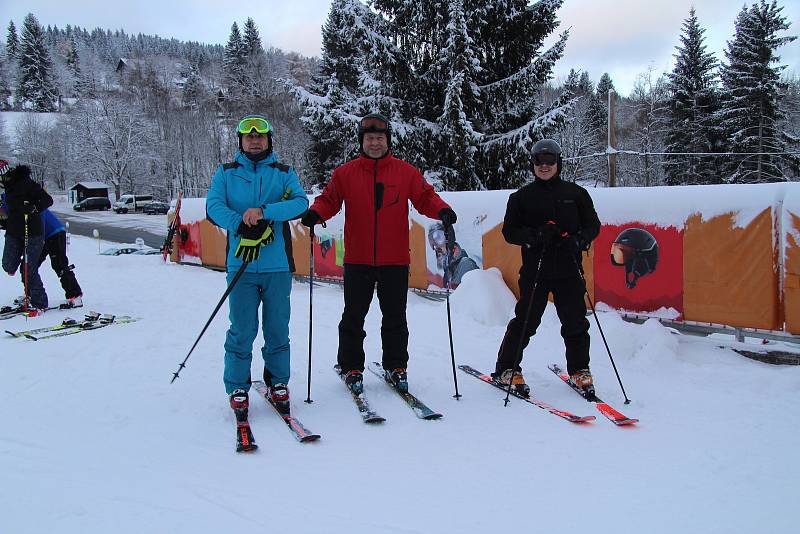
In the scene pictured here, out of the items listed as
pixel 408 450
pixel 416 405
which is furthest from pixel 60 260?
pixel 408 450

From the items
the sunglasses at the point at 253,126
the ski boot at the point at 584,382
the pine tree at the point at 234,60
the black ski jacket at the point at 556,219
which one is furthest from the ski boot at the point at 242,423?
the pine tree at the point at 234,60

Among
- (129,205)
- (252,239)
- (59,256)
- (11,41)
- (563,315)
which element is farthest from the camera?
(11,41)

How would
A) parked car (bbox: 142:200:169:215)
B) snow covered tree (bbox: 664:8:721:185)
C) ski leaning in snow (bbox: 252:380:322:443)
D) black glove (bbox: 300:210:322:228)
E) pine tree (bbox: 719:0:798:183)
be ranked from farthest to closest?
parked car (bbox: 142:200:169:215), snow covered tree (bbox: 664:8:721:185), pine tree (bbox: 719:0:798:183), black glove (bbox: 300:210:322:228), ski leaning in snow (bbox: 252:380:322:443)

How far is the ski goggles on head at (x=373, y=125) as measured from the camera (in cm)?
406

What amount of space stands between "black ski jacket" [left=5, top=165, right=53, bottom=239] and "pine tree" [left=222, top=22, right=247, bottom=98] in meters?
71.6

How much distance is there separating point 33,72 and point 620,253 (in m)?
113

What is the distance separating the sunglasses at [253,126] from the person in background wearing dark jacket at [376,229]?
66 cm

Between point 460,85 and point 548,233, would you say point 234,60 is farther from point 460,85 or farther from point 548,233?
point 548,233

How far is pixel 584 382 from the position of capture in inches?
162

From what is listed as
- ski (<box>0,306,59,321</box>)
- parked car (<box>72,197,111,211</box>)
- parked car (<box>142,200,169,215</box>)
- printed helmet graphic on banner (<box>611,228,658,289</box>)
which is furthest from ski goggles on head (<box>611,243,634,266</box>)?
parked car (<box>72,197,111,211</box>)

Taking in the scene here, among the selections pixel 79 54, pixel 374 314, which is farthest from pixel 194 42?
pixel 374 314

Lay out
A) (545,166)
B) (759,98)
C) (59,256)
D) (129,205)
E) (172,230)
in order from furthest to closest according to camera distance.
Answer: (129,205), (759,98), (172,230), (59,256), (545,166)

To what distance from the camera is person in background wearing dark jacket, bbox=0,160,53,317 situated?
24.1 feet

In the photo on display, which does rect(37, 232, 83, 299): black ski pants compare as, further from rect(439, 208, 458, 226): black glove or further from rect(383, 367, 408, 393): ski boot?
rect(439, 208, 458, 226): black glove
